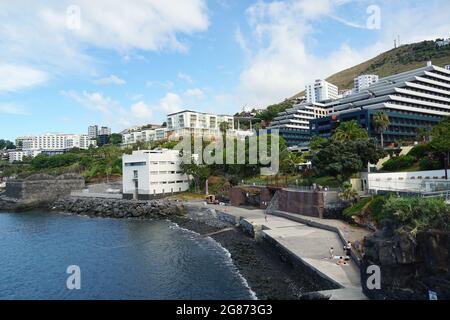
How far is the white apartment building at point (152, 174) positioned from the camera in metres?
76.2

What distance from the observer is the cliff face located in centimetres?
1650

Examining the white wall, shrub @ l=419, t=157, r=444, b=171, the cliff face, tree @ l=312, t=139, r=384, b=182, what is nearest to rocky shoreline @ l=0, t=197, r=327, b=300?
the cliff face

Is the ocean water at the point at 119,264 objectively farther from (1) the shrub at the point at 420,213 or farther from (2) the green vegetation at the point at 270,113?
(2) the green vegetation at the point at 270,113

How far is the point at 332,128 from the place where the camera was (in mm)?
96938

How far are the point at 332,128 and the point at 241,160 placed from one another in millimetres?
35107

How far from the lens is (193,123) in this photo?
6476 inches

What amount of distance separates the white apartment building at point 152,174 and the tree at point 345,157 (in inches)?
1545

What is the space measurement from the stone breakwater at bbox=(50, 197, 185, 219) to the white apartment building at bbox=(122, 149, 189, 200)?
4.07 meters

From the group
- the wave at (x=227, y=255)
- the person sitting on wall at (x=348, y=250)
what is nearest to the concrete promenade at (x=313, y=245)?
the person sitting on wall at (x=348, y=250)

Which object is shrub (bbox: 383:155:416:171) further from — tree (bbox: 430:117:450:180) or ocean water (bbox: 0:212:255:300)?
ocean water (bbox: 0:212:255:300)

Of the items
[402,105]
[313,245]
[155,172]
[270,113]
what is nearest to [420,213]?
[313,245]
